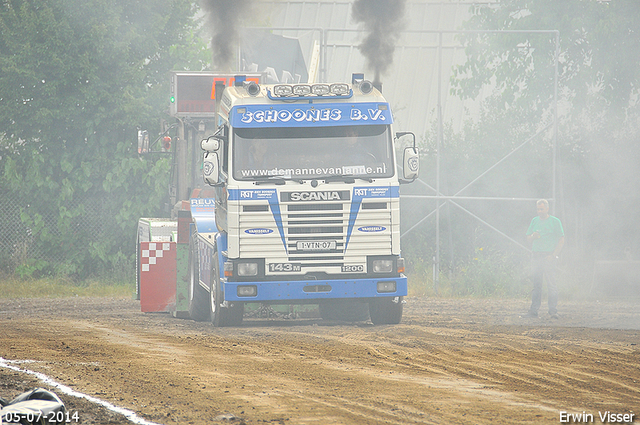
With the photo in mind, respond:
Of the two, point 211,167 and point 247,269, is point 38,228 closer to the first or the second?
point 211,167

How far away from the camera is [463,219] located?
68.2 feet

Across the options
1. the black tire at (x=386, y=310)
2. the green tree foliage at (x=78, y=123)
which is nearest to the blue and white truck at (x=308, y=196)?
the black tire at (x=386, y=310)

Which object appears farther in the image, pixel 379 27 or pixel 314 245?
pixel 379 27

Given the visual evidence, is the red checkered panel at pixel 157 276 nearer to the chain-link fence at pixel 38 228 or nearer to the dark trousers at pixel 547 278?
the dark trousers at pixel 547 278

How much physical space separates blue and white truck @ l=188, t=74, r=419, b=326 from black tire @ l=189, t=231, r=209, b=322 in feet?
6.56

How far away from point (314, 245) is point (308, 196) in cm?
66

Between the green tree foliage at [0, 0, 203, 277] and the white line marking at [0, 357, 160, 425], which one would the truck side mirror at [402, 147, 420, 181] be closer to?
the white line marking at [0, 357, 160, 425]

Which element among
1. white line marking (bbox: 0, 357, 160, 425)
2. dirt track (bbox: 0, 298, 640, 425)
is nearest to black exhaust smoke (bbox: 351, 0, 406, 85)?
dirt track (bbox: 0, 298, 640, 425)

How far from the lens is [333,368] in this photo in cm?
838

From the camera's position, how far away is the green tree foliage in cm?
1992

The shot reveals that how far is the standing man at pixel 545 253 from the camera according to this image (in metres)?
14.0

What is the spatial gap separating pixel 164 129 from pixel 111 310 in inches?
Answer: 139

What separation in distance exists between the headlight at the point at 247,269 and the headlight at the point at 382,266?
1590mm

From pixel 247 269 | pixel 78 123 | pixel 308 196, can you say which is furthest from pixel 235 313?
pixel 78 123
